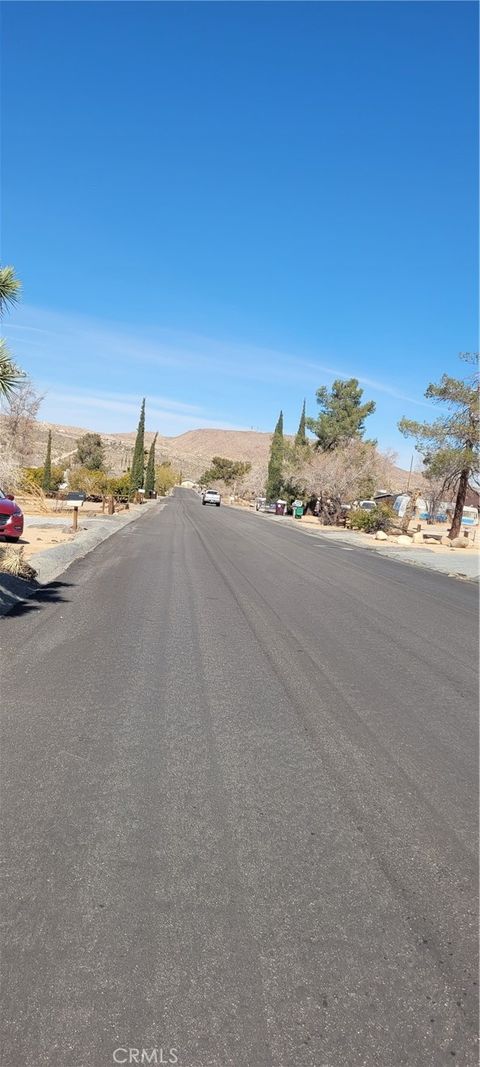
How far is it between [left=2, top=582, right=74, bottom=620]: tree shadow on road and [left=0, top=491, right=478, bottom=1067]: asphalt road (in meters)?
1.35

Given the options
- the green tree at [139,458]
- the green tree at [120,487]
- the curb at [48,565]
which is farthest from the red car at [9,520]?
the green tree at [139,458]

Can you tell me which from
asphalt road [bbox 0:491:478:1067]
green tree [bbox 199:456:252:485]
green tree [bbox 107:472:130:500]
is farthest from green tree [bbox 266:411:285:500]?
asphalt road [bbox 0:491:478:1067]

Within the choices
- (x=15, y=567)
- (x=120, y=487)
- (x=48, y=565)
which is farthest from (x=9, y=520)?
(x=120, y=487)

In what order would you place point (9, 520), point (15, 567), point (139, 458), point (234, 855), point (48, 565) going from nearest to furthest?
point (234, 855) → point (15, 567) → point (48, 565) → point (9, 520) → point (139, 458)

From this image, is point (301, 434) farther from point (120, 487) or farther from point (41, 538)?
point (41, 538)

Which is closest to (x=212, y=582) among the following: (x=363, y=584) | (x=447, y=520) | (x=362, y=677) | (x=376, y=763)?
(x=363, y=584)

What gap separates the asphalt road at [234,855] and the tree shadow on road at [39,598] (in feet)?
4.44

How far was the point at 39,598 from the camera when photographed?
33.3ft

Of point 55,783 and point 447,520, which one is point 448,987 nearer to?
point 55,783

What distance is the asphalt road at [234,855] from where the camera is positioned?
2.33m

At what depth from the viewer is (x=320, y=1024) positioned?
2346 mm

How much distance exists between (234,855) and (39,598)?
7.46 metres

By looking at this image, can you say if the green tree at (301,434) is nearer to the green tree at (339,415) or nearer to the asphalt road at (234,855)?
the green tree at (339,415)

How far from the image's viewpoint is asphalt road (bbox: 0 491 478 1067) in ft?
7.65
